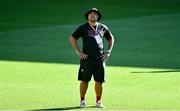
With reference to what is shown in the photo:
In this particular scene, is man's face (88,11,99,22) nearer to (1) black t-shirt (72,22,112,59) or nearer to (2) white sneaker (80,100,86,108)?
(1) black t-shirt (72,22,112,59)

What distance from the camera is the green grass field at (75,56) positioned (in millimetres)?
12008

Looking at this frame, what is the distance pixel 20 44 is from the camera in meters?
18.9

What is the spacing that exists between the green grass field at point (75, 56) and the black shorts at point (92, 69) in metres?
0.51

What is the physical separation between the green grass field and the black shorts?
51cm

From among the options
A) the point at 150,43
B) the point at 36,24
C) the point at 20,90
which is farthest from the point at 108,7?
the point at 20,90

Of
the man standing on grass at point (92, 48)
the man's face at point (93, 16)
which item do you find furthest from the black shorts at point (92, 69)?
the man's face at point (93, 16)

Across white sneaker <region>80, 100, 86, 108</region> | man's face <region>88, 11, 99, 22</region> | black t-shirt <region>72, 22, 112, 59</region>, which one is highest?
man's face <region>88, 11, 99, 22</region>

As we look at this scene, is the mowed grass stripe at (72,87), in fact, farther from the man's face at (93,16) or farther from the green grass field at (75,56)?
the man's face at (93,16)

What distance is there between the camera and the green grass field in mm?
12008

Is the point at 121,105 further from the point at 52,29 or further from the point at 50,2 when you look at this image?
the point at 50,2

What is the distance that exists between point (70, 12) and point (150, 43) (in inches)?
266

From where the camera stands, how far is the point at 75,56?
56.9 feet

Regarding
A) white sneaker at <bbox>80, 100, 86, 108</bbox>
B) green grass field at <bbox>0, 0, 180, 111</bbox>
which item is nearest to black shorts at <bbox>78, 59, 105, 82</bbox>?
white sneaker at <bbox>80, 100, 86, 108</bbox>

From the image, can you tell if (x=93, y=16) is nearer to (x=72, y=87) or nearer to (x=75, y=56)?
(x=72, y=87)
